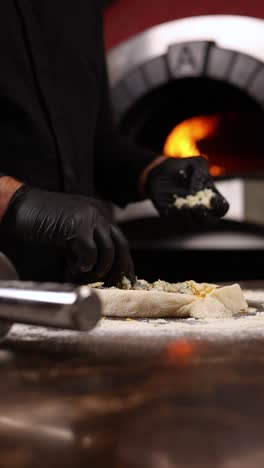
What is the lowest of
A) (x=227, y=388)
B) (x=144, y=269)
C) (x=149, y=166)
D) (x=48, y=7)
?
(x=144, y=269)

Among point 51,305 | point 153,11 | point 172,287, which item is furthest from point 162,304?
point 153,11

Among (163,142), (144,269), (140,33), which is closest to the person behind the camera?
(144,269)

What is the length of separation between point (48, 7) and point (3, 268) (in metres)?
1.17

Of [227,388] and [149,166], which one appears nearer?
[227,388]

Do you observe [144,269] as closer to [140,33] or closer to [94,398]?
[140,33]

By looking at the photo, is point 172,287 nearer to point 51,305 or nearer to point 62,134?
point 51,305

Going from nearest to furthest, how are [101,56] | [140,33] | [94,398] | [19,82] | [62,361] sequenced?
[94,398] < [62,361] < [19,82] < [101,56] < [140,33]

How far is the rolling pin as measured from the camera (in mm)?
462

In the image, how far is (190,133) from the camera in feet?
10.5

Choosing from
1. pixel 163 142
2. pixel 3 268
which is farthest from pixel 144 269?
pixel 3 268

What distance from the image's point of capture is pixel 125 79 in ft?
10.00

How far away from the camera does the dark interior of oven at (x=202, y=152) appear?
251cm

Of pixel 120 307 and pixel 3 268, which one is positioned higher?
pixel 3 268

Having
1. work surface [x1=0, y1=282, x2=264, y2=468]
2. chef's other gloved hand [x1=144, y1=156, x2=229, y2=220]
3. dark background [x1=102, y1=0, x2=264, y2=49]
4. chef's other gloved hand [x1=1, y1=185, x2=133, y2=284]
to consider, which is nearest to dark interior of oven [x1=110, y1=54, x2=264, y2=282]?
dark background [x1=102, y1=0, x2=264, y2=49]
